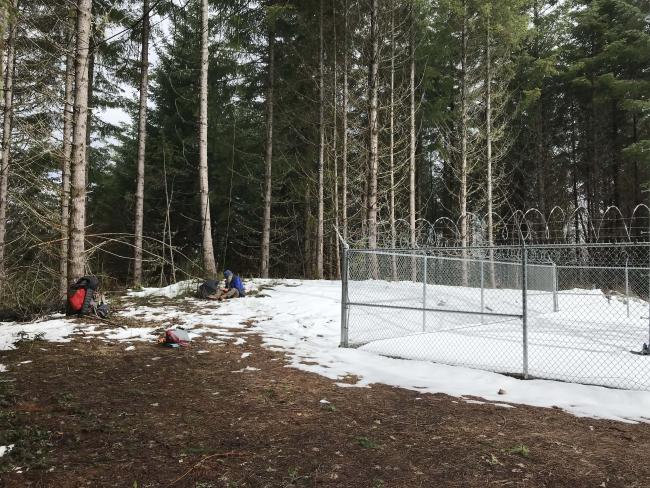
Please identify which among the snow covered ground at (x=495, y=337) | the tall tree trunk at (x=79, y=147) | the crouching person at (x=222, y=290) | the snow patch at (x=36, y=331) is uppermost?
the tall tree trunk at (x=79, y=147)

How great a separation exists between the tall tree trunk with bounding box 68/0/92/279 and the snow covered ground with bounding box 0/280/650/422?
122 cm

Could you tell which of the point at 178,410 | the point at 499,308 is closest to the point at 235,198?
the point at 499,308

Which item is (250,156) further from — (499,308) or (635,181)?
(635,181)

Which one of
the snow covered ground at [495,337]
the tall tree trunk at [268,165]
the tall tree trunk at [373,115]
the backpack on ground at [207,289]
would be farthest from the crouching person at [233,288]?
the tall tree trunk at [268,165]

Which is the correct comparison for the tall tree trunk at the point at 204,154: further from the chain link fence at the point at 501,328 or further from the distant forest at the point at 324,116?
the chain link fence at the point at 501,328

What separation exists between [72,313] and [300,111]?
495 inches

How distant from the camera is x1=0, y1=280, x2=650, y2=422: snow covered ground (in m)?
4.77

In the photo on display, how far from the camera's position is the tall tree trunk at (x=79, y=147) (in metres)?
7.84

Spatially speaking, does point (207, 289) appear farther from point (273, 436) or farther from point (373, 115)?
point (273, 436)

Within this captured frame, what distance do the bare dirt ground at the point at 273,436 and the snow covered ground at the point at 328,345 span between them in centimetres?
43

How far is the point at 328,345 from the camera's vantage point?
7.26m

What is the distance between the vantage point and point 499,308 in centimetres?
1223

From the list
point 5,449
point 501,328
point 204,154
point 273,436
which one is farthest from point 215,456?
point 204,154

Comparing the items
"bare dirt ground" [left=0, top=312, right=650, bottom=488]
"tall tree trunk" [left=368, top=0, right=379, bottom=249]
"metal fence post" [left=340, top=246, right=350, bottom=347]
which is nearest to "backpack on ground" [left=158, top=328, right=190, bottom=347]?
"bare dirt ground" [left=0, top=312, right=650, bottom=488]
